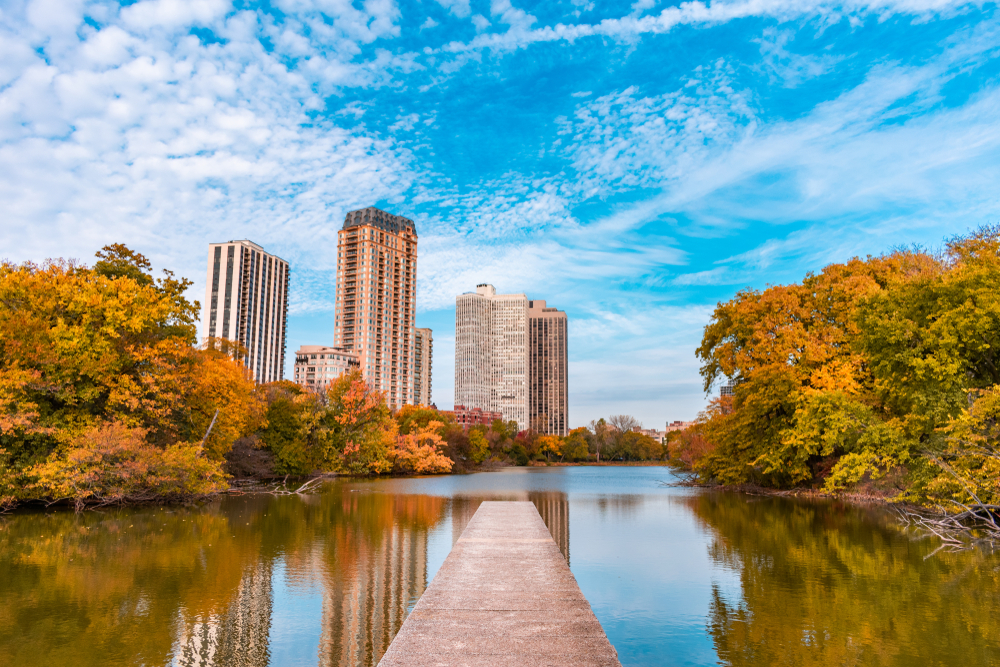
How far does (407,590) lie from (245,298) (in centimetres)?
15567

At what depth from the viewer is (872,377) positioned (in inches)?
1212

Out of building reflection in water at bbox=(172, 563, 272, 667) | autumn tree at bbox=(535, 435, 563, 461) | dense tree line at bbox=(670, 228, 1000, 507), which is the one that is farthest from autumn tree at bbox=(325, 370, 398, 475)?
autumn tree at bbox=(535, 435, 563, 461)

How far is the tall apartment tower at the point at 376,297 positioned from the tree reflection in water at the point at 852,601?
13109cm

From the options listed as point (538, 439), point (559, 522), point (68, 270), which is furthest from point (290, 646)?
point (538, 439)

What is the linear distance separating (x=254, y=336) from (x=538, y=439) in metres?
83.2

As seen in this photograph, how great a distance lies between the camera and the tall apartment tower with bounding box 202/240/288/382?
15250 cm

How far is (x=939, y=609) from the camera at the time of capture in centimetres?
1020

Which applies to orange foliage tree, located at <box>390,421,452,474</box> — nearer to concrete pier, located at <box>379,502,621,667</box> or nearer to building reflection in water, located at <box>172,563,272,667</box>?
concrete pier, located at <box>379,502,621,667</box>

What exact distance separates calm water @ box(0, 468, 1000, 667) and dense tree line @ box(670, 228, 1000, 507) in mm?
2707

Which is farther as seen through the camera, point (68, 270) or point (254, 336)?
point (254, 336)

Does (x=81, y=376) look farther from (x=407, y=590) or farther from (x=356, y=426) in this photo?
(x=356, y=426)

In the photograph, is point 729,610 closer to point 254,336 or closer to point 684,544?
point 684,544

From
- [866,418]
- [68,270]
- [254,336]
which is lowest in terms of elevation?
[866,418]

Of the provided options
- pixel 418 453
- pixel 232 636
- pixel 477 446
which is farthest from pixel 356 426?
pixel 232 636
